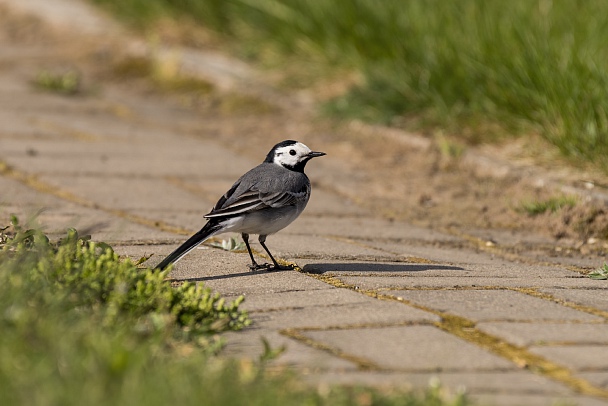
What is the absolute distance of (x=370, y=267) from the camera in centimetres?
491

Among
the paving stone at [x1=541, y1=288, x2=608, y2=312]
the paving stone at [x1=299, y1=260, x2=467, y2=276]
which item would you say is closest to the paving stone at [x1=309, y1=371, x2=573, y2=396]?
the paving stone at [x1=541, y1=288, x2=608, y2=312]

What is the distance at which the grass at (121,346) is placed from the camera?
103 inches

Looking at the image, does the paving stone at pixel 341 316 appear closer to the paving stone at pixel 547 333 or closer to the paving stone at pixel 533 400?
the paving stone at pixel 547 333

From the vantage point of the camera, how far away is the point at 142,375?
2.75 m

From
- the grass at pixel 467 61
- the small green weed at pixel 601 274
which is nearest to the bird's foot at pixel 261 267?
the small green weed at pixel 601 274

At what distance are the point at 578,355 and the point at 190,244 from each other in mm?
1823

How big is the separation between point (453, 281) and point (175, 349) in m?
1.71

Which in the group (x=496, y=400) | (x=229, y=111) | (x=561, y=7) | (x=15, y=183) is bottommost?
(x=496, y=400)

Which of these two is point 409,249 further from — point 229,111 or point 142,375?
point 229,111

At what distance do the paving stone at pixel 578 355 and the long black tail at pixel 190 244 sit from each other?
167 cm

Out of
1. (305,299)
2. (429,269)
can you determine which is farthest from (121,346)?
(429,269)

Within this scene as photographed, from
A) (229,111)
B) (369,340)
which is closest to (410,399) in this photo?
(369,340)

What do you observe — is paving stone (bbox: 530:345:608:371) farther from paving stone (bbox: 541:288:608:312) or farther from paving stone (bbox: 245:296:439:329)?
paving stone (bbox: 541:288:608:312)

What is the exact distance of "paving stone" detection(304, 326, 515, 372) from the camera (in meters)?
3.29
